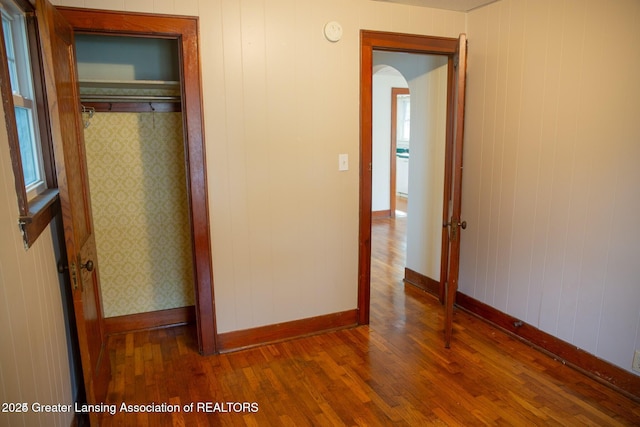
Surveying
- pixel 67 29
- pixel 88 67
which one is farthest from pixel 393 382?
pixel 88 67

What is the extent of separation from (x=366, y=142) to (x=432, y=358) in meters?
1.52

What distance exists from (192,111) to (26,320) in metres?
1.53

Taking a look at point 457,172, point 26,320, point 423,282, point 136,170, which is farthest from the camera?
point 423,282

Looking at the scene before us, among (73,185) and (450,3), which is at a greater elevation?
(450,3)

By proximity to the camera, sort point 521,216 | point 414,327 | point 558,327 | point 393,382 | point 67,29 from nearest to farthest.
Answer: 1. point 67,29
2. point 393,382
3. point 558,327
4. point 521,216
5. point 414,327

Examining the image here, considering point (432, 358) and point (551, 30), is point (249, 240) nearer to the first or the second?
point (432, 358)

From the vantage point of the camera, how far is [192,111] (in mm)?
2613

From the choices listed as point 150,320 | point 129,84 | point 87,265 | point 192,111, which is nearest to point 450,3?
point 192,111

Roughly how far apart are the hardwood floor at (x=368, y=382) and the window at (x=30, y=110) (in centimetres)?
120

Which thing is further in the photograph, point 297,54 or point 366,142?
point 366,142

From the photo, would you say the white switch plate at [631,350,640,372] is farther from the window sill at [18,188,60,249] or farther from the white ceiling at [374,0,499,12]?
the window sill at [18,188,60,249]

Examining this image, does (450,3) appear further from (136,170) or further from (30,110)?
(30,110)

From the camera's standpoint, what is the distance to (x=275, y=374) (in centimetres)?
267

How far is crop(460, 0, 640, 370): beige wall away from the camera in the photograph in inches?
91.7
